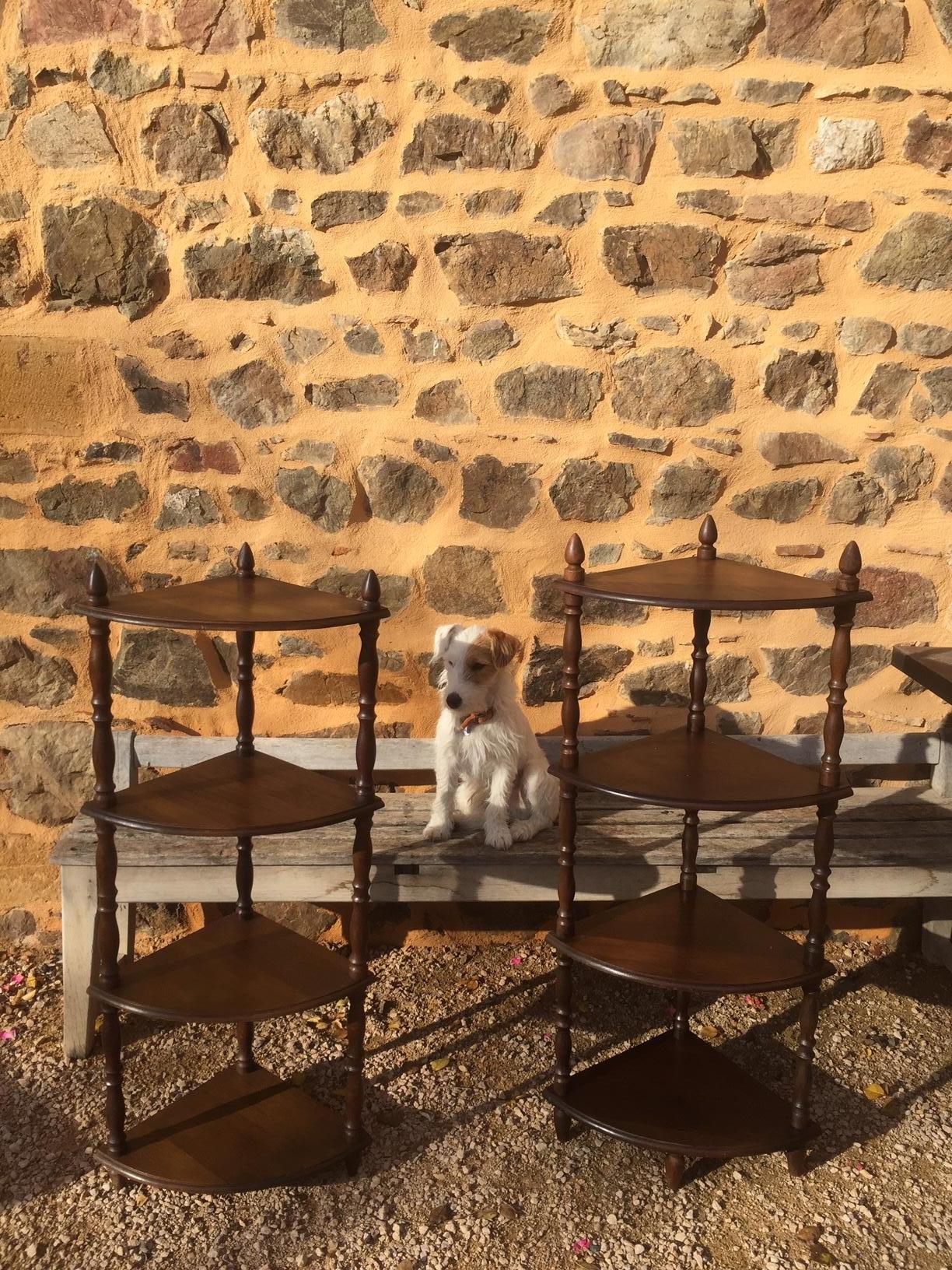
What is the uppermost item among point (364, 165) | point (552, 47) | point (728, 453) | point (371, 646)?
point (552, 47)

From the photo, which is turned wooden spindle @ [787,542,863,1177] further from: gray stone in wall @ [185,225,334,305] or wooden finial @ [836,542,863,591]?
gray stone in wall @ [185,225,334,305]

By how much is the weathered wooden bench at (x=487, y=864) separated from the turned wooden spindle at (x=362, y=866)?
0.49 meters

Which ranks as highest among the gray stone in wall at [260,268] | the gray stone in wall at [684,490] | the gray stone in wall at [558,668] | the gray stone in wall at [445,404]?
the gray stone in wall at [260,268]

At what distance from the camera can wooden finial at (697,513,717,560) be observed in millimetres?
2986

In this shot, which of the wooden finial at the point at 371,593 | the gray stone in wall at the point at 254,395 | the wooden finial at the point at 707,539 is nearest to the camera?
the wooden finial at the point at 371,593

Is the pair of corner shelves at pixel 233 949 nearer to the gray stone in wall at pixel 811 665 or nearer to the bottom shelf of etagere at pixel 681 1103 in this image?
the bottom shelf of etagere at pixel 681 1103

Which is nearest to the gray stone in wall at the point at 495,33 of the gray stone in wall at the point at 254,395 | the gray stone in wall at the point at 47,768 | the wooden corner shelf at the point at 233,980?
the gray stone in wall at the point at 254,395

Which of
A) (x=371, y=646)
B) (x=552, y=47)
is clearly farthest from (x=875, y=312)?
(x=371, y=646)

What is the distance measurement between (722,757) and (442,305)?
152 centimetres

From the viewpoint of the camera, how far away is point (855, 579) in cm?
256

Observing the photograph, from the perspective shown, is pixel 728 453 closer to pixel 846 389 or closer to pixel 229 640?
pixel 846 389

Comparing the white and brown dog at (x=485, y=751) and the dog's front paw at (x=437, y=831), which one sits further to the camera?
the dog's front paw at (x=437, y=831)

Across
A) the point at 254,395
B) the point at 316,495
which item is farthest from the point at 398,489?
the point at 254,395

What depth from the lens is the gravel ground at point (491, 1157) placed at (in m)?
2.59
